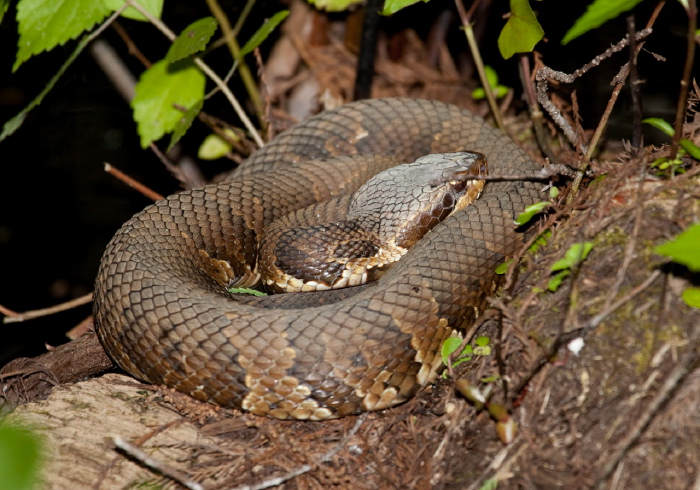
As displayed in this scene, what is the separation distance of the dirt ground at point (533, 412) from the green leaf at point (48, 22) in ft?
7.53

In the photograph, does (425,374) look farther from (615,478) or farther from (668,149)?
(668,149)

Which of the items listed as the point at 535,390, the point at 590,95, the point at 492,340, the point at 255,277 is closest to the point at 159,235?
the point at 255,277

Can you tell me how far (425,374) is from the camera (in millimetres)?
3279

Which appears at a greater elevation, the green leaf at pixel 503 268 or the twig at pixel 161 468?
the twig at pixel 161 468

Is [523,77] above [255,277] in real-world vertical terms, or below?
above

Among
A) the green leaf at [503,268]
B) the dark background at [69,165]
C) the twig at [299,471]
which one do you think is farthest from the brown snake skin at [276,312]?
the dark background at [69,165]

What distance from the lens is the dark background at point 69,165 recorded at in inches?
240

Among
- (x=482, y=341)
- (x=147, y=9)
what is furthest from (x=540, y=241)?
(x=147, y=9)

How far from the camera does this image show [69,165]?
6367 mm

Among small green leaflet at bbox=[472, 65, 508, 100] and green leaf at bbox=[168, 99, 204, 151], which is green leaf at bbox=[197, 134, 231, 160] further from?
small green leaflet at bbox=[472, 65, 508, 100]

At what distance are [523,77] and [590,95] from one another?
1.76 ft

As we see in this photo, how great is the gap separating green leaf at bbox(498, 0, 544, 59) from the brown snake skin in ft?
2.62

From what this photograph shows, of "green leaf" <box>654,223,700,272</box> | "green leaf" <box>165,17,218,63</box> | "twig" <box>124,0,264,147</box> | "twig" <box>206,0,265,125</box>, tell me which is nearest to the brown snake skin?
"green leaf" <box>165,17,218,63</box>

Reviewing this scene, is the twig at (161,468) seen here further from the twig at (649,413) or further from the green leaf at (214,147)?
the green leaf at (214,147)
